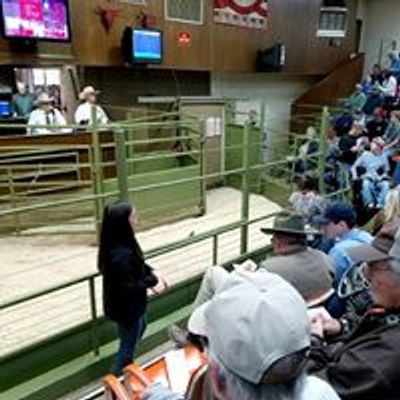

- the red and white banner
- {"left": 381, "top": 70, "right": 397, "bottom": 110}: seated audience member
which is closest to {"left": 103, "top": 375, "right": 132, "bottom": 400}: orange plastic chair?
the red and white banner

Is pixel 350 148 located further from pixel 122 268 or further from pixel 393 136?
pixel 122 268

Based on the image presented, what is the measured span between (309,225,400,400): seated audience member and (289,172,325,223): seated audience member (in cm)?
158

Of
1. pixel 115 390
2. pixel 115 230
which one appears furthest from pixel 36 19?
pixel 115 390

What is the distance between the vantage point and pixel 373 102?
805cm

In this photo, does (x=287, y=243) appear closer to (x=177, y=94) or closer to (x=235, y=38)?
(x=177, y=94)

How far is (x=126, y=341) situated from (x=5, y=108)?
161 inches

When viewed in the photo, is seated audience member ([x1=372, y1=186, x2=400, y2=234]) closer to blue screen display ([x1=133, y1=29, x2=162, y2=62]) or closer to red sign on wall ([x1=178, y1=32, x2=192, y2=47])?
blue screen display ([x1=133, y1=29, x2=162, y2=62])

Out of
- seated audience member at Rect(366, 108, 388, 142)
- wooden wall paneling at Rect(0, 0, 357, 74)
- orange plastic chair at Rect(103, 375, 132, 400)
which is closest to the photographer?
orange plastic chair at Rect(103, 375, 132, 400)

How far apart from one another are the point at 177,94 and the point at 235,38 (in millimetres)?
1530

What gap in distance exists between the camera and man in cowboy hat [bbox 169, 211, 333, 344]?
6.01 feet

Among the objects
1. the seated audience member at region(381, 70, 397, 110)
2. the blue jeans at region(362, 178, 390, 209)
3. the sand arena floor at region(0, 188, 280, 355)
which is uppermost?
the seated audience member at region(381, 70, 397, 110)

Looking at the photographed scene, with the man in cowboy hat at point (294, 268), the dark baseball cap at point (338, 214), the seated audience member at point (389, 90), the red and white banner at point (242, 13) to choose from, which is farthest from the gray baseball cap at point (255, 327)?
the seated audience member at point (389, 90)

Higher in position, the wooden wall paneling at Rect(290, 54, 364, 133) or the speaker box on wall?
the speaker box on wall

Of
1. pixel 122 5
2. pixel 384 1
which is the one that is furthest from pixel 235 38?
pixel 384 1
